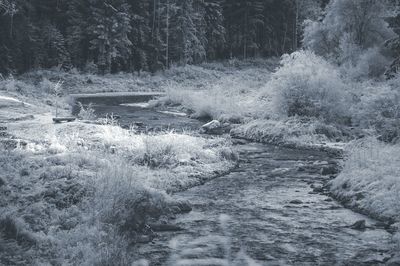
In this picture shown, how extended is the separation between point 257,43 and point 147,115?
43.2 m

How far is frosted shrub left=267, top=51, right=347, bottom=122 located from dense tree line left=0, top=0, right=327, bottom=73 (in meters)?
23.3

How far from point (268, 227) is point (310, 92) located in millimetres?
13581

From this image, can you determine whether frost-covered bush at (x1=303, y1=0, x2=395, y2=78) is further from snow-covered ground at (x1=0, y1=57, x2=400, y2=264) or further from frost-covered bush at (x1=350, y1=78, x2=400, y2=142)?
frost-covered bush at (x1=350, y1=78, x2=400, y2=142)

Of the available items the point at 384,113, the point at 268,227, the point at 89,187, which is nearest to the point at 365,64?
the point at 384,113

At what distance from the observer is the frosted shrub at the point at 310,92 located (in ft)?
74.8

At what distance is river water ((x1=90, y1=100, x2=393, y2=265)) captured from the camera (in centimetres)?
881

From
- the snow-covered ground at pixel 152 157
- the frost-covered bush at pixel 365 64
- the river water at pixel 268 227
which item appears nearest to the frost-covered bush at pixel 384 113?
the snow-covered ground at pixel 152 157

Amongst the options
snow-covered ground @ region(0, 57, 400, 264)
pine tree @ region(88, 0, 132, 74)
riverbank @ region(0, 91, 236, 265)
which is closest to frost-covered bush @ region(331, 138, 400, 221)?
snow-covered ground @ region(0, 57, 400, 264)

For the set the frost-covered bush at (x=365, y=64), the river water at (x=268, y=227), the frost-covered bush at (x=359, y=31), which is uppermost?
the frost-covered bush at (x=359, y=31)

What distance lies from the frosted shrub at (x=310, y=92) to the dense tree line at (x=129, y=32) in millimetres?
23284

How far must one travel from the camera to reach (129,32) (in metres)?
50.6

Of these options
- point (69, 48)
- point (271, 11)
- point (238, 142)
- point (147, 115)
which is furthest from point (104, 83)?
point (271, 11)

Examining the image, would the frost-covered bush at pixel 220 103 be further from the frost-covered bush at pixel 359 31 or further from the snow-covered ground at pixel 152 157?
the frost-covered bush at pixel 359 31

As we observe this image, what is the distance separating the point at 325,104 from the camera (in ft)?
74.3
